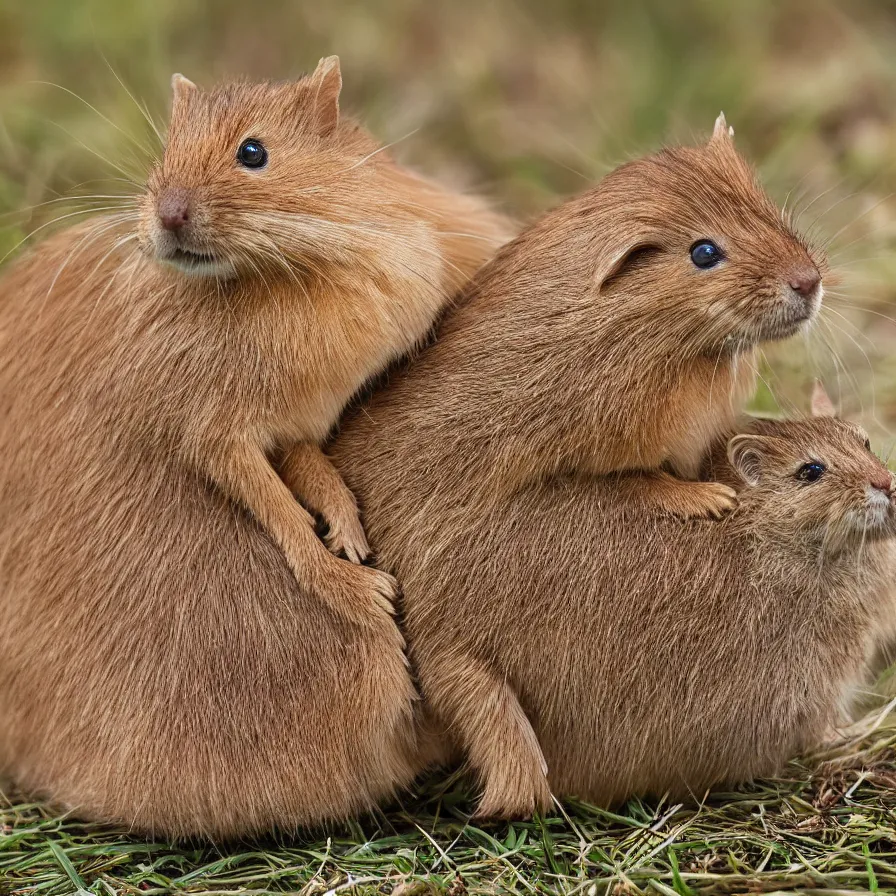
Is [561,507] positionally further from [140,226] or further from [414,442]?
[140,226]

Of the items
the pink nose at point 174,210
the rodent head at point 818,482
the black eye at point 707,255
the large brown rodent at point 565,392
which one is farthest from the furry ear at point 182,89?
the rodent head at point 818,482

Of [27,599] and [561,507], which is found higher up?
[561,507]

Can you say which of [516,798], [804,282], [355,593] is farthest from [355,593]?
[804,282]

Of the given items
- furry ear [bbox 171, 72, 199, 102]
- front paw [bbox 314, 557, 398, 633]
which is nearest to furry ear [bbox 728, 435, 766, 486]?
front paw [bbox 314, 557, 398, 633]

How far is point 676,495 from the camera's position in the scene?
3.94 m

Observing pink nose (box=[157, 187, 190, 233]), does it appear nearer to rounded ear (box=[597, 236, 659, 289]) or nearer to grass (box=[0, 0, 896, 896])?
grass (box=[0, 0, 896, 896])

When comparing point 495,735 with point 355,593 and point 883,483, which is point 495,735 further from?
point 883,483

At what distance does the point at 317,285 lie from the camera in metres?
3.74

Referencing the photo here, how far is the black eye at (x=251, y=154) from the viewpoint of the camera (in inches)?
145

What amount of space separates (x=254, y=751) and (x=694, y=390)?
177 centimetres

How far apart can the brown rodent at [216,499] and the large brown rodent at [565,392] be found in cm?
19

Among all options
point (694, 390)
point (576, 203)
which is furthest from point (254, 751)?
point (576, 203)

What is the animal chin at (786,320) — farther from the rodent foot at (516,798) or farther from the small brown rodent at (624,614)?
the rodent foot at (516,798)

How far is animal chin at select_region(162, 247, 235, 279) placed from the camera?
3553mm
